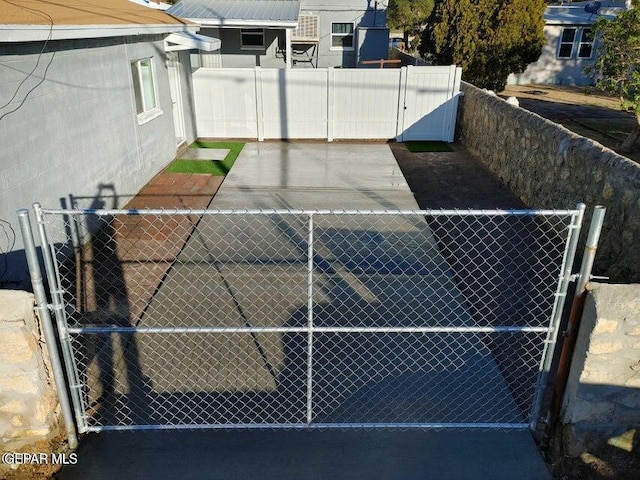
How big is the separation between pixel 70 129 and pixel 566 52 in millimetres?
24950

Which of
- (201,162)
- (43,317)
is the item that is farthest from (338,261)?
(201,162)

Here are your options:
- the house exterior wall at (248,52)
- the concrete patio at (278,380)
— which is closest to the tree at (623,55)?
the concrete patio at (278,380)

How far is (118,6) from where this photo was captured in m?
9.90

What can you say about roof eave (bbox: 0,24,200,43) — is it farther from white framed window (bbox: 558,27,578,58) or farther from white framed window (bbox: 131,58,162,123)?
white framed window (bbox: 558,27,578,58)

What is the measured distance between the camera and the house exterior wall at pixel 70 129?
5645 millimetres

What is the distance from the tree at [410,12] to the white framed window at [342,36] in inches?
306

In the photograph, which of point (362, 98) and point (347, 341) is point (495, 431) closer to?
point (347, 341)

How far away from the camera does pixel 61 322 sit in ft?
11.4

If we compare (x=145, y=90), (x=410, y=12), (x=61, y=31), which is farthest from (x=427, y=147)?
(x=410, y=12)

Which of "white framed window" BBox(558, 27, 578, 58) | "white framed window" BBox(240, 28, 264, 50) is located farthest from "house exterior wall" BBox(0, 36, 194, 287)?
"white framed window" BBox(558, 27, 578, 58)

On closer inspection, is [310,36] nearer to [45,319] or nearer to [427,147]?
[427,147]

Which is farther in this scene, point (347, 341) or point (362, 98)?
point (362, 98)

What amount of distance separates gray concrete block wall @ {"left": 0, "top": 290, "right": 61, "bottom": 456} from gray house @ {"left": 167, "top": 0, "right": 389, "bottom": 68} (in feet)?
55.6

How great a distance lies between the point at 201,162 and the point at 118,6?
3519 mm
